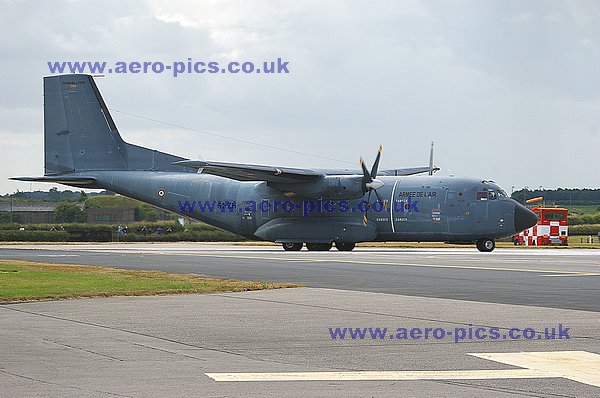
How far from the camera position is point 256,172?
139ft

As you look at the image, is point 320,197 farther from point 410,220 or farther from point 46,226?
point 46,226

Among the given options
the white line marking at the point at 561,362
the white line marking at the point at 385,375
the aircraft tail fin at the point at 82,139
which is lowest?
the white line marking at the point at 385,375

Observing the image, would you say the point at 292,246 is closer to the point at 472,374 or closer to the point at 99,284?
the point at 99,284

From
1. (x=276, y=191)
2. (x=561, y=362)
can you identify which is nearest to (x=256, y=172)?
(x=276, y=191)

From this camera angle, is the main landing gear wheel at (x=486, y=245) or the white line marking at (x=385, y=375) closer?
the white line marking at (x=385, y=375)

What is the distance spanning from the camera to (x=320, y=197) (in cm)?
4503

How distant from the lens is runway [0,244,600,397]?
8773 mm

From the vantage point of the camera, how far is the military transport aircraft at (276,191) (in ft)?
140

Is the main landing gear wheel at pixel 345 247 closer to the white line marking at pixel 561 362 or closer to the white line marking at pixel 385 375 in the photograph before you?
the white line marking at pixel 561 362

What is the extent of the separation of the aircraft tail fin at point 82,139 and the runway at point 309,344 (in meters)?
30.7

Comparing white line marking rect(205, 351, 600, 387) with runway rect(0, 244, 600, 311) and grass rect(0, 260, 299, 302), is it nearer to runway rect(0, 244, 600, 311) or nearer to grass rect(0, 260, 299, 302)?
runway rect(0, 244, 600, 311)

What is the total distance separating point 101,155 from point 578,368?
42.7m

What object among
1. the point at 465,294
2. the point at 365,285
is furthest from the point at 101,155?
the point at 465,294

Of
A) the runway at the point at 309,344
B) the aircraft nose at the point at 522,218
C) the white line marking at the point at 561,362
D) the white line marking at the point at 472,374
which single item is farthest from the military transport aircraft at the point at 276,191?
the white line marking at the point at 472,374
